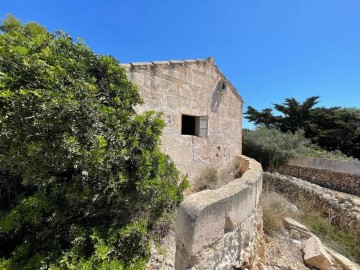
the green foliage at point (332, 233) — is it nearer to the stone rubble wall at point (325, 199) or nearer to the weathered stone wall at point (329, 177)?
the stone rubble wall at point (325, 199)

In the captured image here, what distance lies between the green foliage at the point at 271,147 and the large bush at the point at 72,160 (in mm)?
8881

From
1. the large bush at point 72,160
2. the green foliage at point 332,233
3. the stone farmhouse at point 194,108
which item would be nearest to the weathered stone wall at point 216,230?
the large bush at point 72,160

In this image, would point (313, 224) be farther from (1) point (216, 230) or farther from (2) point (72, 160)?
(2) point (72, 160)

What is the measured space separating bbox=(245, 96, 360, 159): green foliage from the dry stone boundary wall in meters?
6.15

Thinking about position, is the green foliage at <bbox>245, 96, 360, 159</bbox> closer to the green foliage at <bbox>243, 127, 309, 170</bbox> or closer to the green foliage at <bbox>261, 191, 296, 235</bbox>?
the green foliage at <bbox>243, 127, 309, 170</bbox>

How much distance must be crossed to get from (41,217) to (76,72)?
5.85ft

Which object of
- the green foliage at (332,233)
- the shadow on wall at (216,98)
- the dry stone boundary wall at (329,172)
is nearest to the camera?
the green foliage at (332,233)

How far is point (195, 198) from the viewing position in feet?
6.82

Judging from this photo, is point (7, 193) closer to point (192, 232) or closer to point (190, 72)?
point (192, 232)

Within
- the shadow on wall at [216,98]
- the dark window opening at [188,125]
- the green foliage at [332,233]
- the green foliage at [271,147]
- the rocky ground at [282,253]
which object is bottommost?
the green foliage at [332,233]

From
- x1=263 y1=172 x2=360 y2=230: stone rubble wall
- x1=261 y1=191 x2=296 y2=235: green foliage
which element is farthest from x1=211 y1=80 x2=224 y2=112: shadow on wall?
x1=261 y1=191 x2=296 y2=235: green foliage

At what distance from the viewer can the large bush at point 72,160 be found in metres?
1.87

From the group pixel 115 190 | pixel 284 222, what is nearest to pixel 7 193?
pixel 115 190

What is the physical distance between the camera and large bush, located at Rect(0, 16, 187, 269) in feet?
6.15
